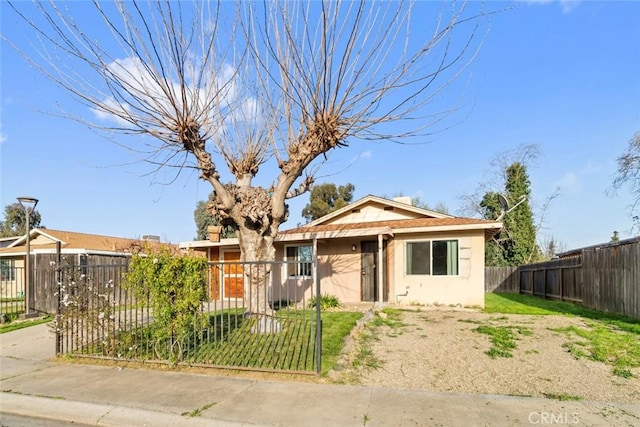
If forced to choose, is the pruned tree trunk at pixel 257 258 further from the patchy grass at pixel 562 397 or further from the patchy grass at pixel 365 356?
the patchy grass at pixel 562 397

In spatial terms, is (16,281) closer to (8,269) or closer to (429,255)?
(8,269)

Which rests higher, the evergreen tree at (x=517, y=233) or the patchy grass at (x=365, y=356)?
the evergreen tree at (x=517, y=233)

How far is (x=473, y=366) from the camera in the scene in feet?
20.1

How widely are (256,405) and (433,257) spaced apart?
9.15 metres

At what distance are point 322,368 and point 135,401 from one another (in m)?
2.62

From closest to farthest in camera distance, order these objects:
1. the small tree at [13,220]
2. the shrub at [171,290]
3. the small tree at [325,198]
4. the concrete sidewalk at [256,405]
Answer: the concrete sidewalk at [256,405]
the shrub at [171,290]
the small tree at [325,198]
the small tree at [13,220]

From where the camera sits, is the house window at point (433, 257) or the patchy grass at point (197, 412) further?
the house window at point (433, 257)

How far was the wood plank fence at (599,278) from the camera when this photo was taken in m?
10.0

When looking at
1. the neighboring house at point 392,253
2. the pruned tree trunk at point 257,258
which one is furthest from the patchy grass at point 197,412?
the neighboring house at point 392,253

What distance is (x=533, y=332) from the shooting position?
8125 millimetres

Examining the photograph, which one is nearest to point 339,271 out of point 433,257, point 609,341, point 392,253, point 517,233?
point 392,253

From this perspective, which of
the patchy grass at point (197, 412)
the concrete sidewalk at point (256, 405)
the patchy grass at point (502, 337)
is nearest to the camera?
the concrete sidewalk at point (256, 405)

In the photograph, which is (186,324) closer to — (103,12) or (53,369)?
(53,369)

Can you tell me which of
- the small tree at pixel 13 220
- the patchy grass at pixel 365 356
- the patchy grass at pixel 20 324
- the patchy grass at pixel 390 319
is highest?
the small tree at pixel 13 220
